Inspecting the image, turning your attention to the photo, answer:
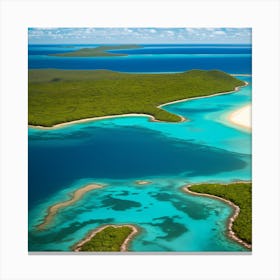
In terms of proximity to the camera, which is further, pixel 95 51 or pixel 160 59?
pixel 160 59

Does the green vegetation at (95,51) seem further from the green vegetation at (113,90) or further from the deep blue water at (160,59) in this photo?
the green vegetation at (113,90)

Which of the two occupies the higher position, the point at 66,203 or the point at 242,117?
the point at 242,117

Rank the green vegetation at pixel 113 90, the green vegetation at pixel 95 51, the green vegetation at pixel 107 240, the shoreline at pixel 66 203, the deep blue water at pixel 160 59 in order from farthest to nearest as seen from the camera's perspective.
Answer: the green vegetation at pixel 113 90 → the green vegetation at pixel 95 51 → the deep blue water at pixel 160 59 → the shoreline at pixel 66 203 → the green vegetation at pixel 107 240

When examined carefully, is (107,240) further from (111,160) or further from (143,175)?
(111,160)

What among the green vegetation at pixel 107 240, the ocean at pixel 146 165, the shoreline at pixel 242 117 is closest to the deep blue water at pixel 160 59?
the ocean at pixel 146 165

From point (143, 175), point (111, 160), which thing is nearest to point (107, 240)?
point (143, 175)
